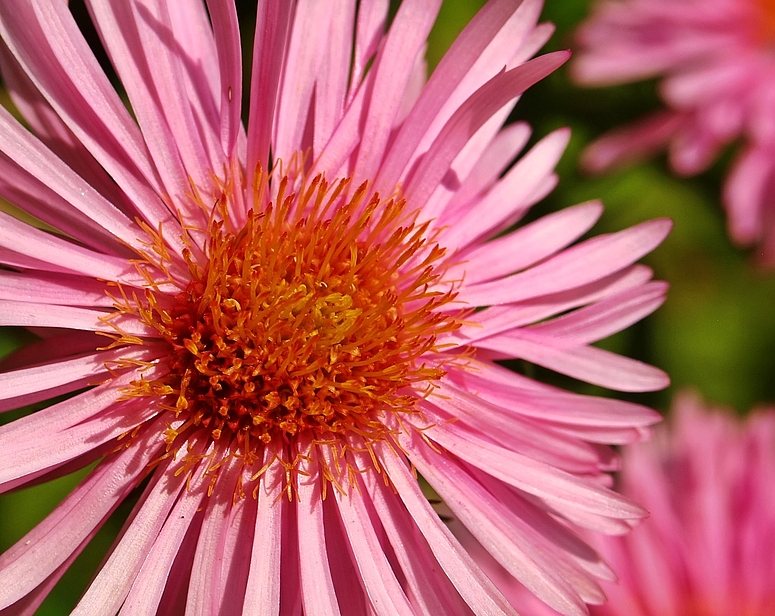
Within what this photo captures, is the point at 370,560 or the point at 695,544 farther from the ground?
the point at 370,560

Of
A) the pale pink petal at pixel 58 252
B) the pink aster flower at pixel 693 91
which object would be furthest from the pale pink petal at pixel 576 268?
the pink aster flower at pixel 693 91

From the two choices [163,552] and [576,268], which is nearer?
[163,552]

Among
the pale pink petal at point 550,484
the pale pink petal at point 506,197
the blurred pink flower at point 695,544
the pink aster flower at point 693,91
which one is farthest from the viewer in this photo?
the pink aster flower at point 693,91

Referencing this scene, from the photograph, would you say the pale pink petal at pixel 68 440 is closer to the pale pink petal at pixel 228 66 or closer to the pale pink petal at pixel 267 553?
the pale pink petal at pixel 267 553

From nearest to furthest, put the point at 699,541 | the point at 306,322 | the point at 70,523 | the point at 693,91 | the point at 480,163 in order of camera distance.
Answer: the point at 70,523, the point at 306,322, the point at 480,163, the point at 699,541, the point at 693,91

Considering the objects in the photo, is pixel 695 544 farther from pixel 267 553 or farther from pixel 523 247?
pixel 267 553

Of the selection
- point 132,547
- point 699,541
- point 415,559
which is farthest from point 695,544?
point 132,547
